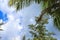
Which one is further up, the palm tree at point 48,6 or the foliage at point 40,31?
the palm tree at point 48,6

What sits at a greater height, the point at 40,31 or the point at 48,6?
the point at 48,6

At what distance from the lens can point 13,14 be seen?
96.7 inches

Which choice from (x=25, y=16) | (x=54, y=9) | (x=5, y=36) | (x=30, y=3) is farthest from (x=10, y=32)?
(x=54, y=9)

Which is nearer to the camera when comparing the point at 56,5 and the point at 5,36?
the point at 56,5

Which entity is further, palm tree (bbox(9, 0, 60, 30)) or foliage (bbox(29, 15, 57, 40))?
foliage (bbox(29, 15, 57, 40))

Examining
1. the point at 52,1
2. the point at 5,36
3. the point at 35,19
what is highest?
the point at 52,1

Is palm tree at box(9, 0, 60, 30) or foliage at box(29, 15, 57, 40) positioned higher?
palm tree at box(9, 0, 60, 30)

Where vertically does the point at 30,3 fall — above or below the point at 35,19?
above

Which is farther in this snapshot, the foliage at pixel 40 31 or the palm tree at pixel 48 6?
the foliage at pixel 40 31

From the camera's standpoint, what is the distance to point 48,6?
2.26 meters

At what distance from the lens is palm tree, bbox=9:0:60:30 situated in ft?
7.25

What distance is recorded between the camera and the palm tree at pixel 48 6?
221 centimetres

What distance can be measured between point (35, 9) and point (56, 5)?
13.7 inches

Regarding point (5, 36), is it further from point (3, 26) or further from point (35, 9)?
point (35, 9)
